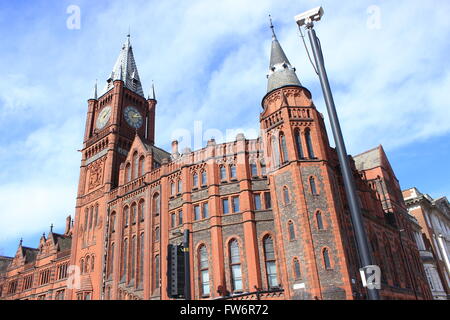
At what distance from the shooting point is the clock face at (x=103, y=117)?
53188mm

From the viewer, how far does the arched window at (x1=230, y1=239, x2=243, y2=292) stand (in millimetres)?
29797

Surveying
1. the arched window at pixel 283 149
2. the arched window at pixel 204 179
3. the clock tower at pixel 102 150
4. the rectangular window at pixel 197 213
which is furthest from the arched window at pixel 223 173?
the clock tower at pixel 102 150

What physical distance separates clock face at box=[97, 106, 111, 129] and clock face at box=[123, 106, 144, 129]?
8.52ft

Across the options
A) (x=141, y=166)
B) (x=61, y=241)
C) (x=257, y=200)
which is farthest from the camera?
(x=61, y=241)

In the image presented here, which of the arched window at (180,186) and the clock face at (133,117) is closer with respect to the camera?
the arched window at (180,186)

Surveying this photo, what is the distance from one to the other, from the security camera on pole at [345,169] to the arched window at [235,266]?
78.3 feet

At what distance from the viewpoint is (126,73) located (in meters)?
58.7

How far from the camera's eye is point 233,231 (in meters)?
31.6

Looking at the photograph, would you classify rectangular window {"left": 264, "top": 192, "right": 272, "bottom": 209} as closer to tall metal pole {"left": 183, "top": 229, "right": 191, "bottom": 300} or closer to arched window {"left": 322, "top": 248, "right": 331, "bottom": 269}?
arched window {"left": 322, "top": 248, "right": 331, "bottom": 269}

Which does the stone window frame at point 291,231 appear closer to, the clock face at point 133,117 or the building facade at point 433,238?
the building facade at point 433,238

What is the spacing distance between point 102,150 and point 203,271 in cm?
2698

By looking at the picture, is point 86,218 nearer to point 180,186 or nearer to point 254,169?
point 180,186

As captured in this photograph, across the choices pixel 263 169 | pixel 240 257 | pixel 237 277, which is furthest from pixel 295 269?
pixel 263 169

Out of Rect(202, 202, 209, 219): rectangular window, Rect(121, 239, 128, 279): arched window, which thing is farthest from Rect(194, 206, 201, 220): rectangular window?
Rect(121, 239, 128, 279): arched window
